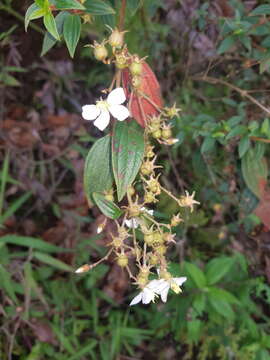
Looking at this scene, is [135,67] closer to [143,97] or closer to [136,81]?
[136,81]

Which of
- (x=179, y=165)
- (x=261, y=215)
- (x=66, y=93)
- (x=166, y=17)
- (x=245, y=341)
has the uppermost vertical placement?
(x=166, y=17)

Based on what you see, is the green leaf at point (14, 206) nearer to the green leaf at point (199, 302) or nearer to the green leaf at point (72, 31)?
the green leaf at point (199, 302)

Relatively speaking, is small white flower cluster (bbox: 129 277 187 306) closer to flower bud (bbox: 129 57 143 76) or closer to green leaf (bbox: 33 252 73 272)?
flower bud (bbox: 129 57 143 76)

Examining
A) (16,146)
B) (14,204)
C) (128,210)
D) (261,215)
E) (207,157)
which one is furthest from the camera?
(16,146)

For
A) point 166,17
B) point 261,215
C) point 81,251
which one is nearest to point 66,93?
point 166,17

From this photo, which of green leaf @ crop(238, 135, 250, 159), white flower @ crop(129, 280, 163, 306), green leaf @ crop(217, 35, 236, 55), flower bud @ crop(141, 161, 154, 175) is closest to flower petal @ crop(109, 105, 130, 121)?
flower bud @ crop(141, 161, 154, 175)

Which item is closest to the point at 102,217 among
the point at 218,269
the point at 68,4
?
the point at 218,269

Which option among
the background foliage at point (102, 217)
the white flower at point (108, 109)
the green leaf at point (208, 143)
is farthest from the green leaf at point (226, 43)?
the white flower at point (108, 109)

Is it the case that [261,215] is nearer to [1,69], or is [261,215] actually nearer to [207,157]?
[207,157]
